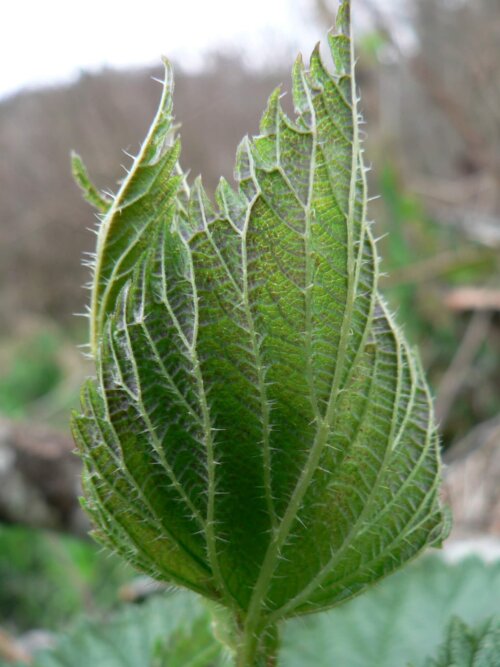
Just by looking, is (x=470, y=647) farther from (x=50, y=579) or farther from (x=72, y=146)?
(x=72, y=146)

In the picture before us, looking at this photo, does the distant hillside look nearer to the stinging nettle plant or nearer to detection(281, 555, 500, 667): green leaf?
detection(281, 555, 500, 667): green leaf

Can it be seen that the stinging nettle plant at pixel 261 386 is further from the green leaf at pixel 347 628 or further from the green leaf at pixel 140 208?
the green leaf at pixel 347 628

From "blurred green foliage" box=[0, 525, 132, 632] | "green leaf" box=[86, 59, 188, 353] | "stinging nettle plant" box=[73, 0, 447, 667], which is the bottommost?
"blurred green foliage" box=[0, 525, 132, 632]

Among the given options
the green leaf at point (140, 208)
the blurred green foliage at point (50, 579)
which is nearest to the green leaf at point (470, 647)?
the green leaf at point (140, 208)

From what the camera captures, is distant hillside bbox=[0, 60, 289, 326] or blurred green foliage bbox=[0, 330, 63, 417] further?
distant hillside bbox=[0, 60, 289, 326]

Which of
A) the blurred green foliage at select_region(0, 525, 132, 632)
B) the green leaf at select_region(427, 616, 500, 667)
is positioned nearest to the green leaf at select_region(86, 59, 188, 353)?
the green leaf at select_region(427, 616, 500, 667)

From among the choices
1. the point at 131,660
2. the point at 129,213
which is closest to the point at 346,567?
the point at 129,213

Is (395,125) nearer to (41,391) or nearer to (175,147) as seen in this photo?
(41,391)
